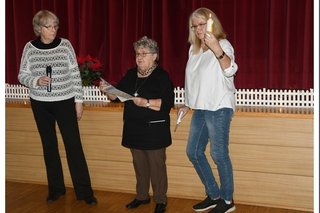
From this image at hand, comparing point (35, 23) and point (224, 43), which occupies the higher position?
point (35, 23)

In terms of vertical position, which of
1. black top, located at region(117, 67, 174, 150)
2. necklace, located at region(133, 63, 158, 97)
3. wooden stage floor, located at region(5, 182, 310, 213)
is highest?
necklace, located at region(133, 63, 158, 97)

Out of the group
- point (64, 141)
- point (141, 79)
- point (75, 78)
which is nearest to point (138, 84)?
point (141, 79)

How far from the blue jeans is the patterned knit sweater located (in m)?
0.95

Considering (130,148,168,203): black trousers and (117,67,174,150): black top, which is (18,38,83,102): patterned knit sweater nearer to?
(117,67,174,150): black top

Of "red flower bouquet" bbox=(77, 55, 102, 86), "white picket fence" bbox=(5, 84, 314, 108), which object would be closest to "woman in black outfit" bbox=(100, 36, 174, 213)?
"white picket fence" bbox=(5, 84, 314, 108)

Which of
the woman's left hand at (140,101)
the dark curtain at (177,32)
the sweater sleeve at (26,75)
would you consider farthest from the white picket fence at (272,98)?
the sweater sleeve at (26,75)

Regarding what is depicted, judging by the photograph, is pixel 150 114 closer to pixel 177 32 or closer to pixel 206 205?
pixel 206 205

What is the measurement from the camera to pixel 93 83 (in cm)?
407

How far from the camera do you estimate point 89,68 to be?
12.9 feet

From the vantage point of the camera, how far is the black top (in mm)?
3098

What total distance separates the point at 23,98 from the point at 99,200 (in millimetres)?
1337

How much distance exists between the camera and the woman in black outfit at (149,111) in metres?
3.08

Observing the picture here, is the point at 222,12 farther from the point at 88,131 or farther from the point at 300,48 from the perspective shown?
the point at 88,131

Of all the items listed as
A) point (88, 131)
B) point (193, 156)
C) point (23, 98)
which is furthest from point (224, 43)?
point (23, 98)
